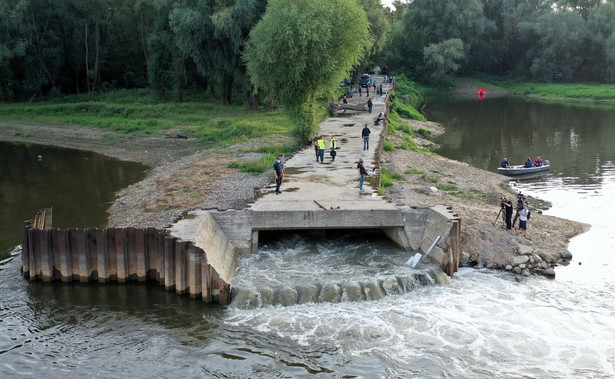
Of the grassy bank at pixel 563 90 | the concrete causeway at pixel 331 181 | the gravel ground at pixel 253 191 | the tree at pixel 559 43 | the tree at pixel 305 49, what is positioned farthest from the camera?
the tree at pixel 559 43

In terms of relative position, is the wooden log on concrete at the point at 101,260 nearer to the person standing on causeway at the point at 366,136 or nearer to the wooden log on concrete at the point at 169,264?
the wooden log on concrete at the point at 169,264

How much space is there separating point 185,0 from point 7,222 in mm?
42681

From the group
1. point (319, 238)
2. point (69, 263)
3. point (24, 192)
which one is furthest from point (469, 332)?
point (24, 192)

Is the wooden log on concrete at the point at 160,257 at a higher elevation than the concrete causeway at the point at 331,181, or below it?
below

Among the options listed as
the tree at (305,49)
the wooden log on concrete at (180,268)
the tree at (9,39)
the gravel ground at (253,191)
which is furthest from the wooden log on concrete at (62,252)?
the tree at (9,39)

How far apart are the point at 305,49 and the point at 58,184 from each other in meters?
18.9

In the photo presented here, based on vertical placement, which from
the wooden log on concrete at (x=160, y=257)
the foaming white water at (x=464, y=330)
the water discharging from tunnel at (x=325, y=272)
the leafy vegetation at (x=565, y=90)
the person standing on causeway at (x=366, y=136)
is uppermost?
the leafy vegetation at (x=565, y=90)

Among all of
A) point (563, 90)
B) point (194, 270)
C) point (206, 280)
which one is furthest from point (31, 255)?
point (563, 90)

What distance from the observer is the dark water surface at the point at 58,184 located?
31.3 metres

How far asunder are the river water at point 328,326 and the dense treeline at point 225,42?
2227cm

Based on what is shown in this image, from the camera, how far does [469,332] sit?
Result: 739 inches

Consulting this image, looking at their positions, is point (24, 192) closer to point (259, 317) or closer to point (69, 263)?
point (69, 263)

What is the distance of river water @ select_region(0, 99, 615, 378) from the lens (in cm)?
1698

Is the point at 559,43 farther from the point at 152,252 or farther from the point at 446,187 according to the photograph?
the point at 152,252
